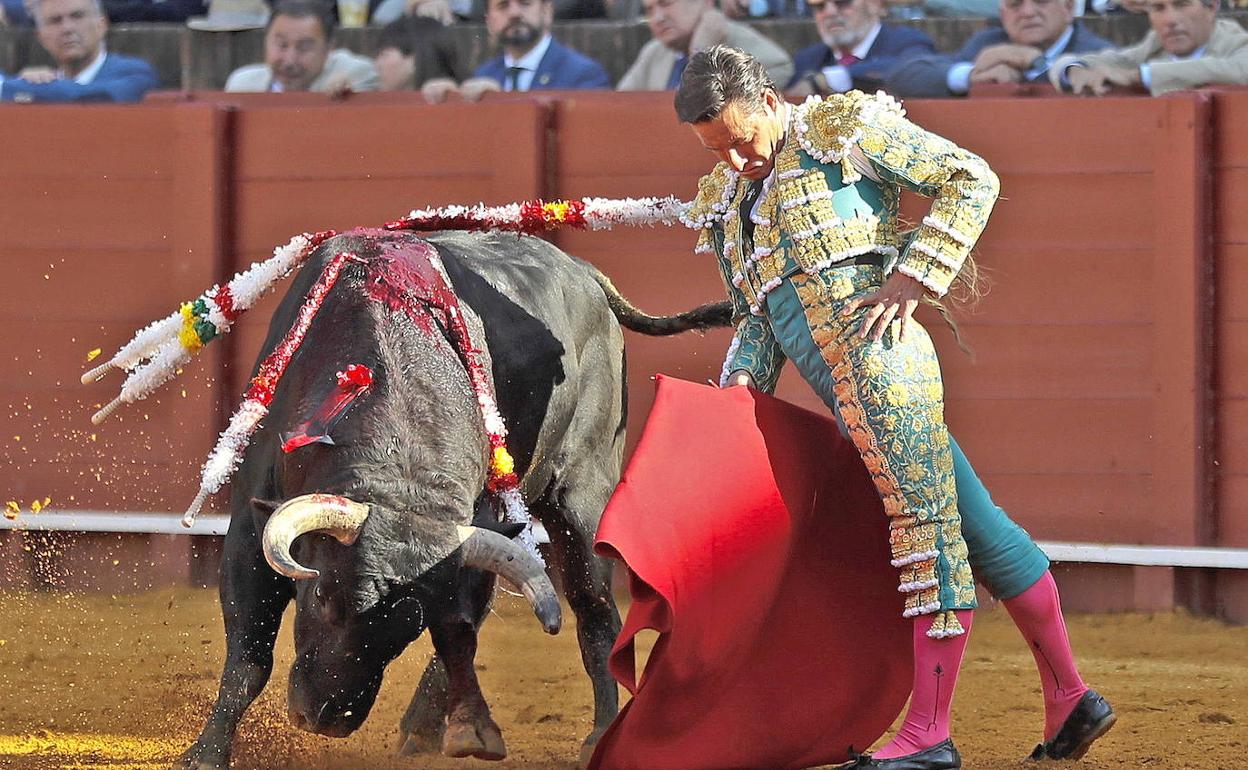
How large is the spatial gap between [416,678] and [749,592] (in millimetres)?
1801

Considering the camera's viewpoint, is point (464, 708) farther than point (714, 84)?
Yes

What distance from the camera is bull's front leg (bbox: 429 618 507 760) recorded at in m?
2.69

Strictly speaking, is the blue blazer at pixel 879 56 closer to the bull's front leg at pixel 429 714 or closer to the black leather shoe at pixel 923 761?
the bull's front leg at pixel 429 714

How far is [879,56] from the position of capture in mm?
5273

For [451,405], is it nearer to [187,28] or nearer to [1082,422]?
[1082,422]

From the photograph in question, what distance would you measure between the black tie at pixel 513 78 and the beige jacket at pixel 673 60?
0.33m

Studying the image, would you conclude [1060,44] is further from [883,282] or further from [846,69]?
[883,282]

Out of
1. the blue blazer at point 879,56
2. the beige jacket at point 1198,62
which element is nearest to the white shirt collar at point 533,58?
the blue blazer at point 879,56

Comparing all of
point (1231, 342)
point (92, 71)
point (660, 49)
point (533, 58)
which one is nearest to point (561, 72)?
point (533, 58)

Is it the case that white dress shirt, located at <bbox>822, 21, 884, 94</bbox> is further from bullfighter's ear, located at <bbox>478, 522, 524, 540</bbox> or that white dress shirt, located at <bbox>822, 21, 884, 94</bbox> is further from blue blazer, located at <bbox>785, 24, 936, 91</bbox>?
bullfighter's ear, located at <bbox>478, 522, 524, 540</bbox>

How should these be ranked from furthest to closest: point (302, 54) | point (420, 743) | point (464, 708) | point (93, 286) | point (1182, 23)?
point (302, 54) < point (93, 286) < point (1182, 23) < point (420, 743) < point (464, 708)

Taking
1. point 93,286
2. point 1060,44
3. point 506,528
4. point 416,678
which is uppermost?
point 1060,44

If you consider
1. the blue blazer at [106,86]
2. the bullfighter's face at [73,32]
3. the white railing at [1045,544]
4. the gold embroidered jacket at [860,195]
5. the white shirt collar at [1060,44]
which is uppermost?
the gold embroidered jacket at [860,195]

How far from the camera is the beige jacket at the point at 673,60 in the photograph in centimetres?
531
